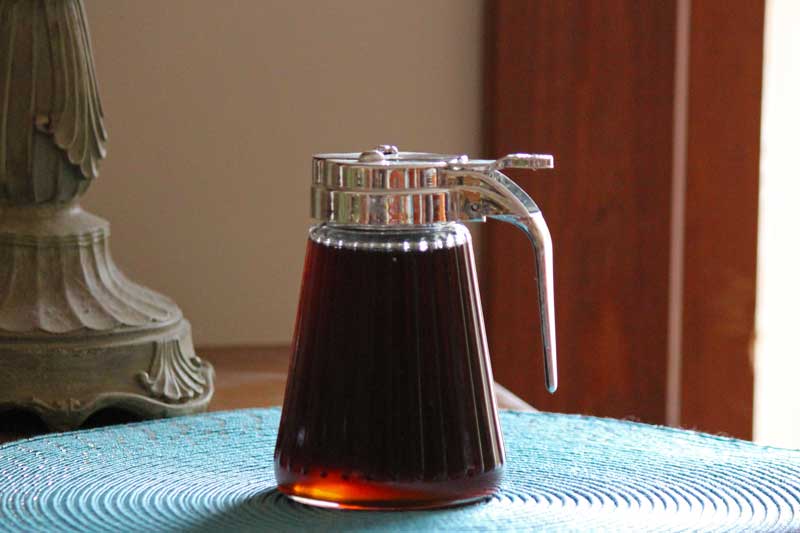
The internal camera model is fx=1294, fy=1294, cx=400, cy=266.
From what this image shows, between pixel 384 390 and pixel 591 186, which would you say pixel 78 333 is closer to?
pixel 384 390

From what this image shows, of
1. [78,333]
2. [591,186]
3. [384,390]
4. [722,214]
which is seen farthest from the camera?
[591,186]

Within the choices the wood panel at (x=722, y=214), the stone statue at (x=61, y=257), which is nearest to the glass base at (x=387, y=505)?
the stone statue at (x=61, y=257)

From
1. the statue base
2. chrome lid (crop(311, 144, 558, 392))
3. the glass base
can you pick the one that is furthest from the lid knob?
the statue base

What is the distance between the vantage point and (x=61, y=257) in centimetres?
86

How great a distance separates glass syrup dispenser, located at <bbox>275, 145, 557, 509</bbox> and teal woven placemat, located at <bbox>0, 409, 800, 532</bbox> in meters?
0.02

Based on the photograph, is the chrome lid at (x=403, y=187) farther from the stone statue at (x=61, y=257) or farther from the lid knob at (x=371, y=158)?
the stone statue at (x=61, y=257)

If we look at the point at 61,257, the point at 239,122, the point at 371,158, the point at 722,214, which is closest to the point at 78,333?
the point at 61,257

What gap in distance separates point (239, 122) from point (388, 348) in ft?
2.42

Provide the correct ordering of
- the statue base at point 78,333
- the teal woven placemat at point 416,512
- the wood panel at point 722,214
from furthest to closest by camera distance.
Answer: the wood panel at point 722,214 < the statue base at point 78,333 < the teal woven placemat at point 416,512

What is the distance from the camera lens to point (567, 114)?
4.28 feet

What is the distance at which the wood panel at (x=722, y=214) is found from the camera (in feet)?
3.69

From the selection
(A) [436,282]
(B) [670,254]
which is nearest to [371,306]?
(A) [436,282]

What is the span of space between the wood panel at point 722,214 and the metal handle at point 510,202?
59 centimetres

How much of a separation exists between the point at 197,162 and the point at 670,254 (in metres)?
0.45
